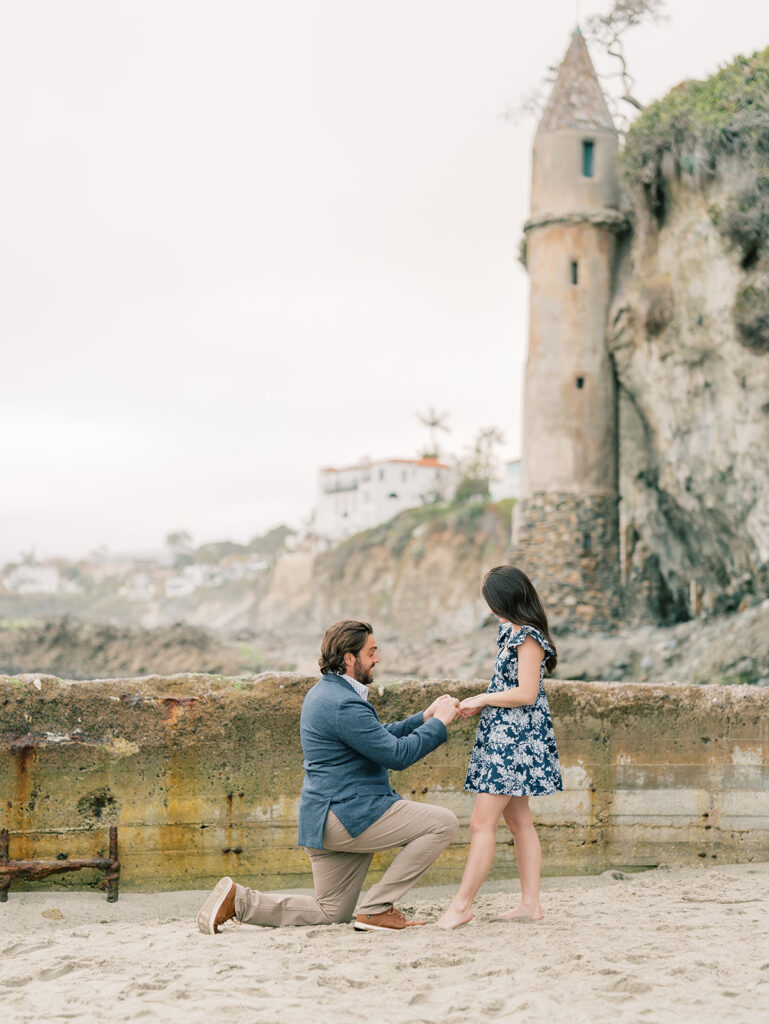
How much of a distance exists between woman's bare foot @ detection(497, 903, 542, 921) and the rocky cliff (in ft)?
61.6

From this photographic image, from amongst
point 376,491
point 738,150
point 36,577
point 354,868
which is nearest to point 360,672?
point 354,868

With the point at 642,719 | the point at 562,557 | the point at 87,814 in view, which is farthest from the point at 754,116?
the point at 87,814

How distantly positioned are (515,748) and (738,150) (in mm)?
20107

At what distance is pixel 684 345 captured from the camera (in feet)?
79.6

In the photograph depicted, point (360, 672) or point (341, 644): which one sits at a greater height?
point (341, 644)

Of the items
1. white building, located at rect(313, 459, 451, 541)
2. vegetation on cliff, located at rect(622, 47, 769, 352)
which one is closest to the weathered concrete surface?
vegetation on cliff, located at rect(622, 47, 769, 352)

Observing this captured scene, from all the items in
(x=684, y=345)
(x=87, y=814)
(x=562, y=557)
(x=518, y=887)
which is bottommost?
(x=518, y=887)

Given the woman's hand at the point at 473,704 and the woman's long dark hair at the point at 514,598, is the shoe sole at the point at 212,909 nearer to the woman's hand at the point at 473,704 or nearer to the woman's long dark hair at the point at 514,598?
the woman's hand at the point at 473,704

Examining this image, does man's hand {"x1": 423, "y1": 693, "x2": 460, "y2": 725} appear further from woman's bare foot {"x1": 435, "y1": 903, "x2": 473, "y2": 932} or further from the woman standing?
woman's bare foot {"x1": 435, "y1": 903, "x2": 473, "y2": 932}

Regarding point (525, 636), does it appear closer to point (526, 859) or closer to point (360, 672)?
point (360, 672)

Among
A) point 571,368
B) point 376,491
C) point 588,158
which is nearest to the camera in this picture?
point 571,368

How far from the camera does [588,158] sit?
90.9ft

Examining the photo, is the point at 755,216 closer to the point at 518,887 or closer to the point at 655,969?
the point at 518,887

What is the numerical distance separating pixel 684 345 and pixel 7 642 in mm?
31711
